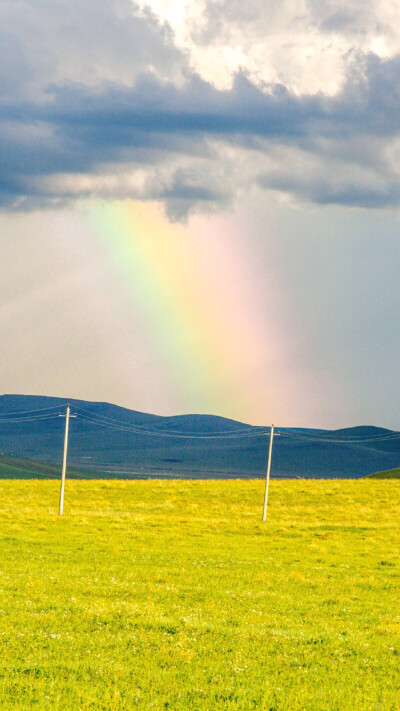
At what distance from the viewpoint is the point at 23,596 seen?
2316 centimetres

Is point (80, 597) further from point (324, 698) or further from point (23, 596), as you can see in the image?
point (324, 698)

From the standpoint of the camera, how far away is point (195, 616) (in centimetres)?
2116

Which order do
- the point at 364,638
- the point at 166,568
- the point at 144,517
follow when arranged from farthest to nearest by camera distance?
the point at 144,517 < the point at 166,568 < the point at 364,638

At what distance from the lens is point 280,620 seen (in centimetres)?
2144

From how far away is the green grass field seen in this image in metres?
14.4

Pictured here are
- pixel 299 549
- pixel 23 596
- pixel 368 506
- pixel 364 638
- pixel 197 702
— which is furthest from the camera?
pixel 368 506

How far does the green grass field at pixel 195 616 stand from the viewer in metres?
14.4

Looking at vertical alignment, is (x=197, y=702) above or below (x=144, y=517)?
above

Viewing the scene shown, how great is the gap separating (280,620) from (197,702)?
26.9ft

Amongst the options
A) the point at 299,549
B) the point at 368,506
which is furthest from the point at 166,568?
the point at 368,506

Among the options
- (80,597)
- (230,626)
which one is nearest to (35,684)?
(230,626)

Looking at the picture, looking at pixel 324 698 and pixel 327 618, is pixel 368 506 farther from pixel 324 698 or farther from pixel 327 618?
pixel 324 698

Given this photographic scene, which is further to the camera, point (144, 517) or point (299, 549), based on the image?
point (144, 517)

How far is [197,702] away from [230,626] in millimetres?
6663
